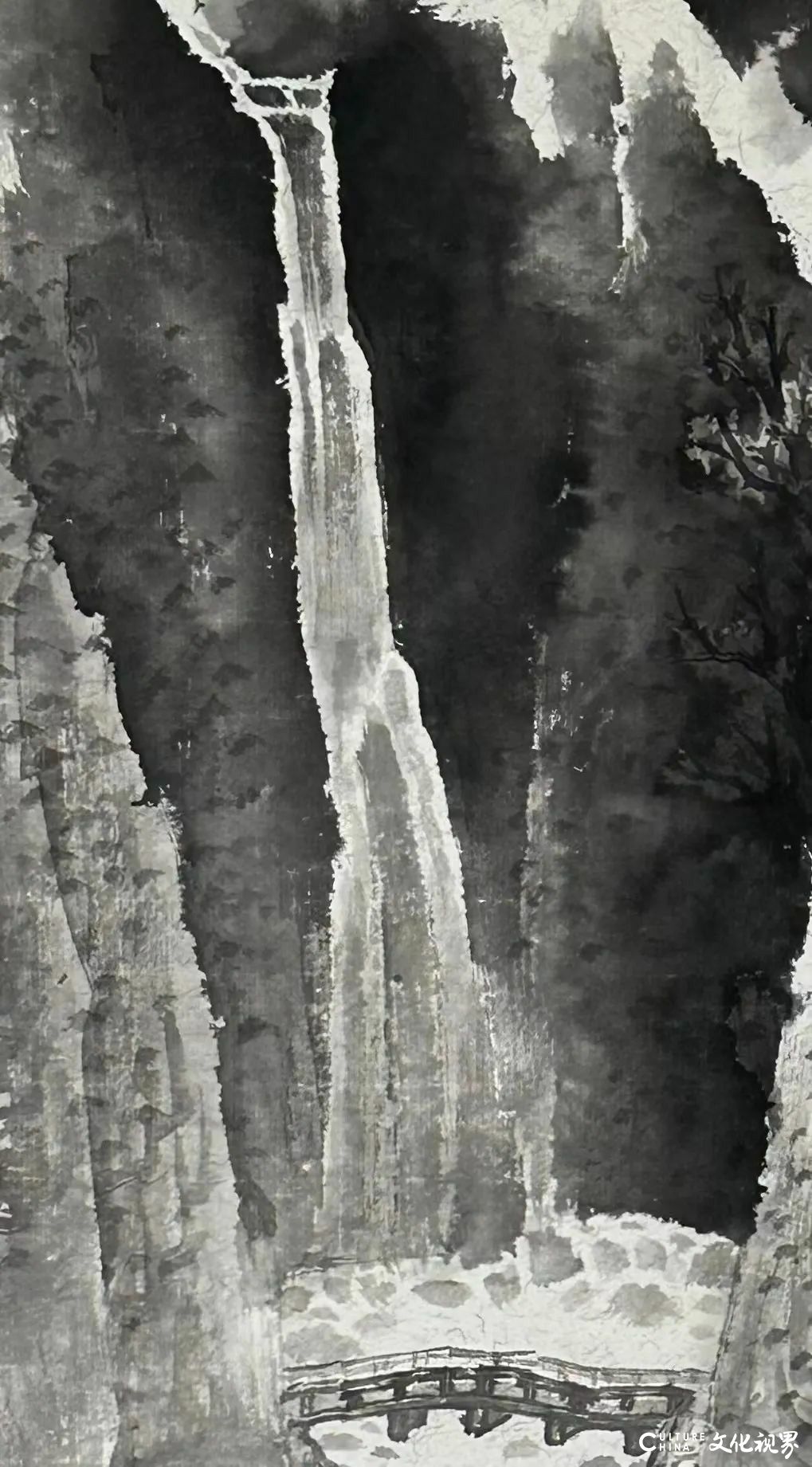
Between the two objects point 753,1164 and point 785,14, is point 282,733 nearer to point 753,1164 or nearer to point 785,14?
point 753,1164

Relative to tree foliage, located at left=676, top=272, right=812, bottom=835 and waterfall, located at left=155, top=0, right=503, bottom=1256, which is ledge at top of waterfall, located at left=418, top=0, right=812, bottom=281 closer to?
tree foliage, located at left=676, top=272, right=812, bottom=835

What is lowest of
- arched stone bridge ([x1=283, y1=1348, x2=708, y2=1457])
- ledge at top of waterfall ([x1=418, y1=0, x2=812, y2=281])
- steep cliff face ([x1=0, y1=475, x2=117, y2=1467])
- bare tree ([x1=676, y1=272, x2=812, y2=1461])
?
arched stone bridge ([x1=283, y1=1348, x2=708, y2=1457])

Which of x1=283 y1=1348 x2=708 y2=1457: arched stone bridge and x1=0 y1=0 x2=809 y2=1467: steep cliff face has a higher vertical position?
x1=0 y1=0 x2=809 y2=1467: steep cliff face

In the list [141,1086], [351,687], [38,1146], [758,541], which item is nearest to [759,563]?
[758,541]

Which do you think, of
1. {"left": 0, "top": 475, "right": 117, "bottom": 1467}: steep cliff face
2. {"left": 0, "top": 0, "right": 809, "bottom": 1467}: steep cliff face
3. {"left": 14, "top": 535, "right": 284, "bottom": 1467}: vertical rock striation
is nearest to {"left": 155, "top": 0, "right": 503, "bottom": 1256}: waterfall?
{"left": 0, "top": 0, "right": 809, "bottom": 1467}: steep cliff face

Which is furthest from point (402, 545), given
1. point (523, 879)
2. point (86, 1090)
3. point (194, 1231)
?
point (194, 1231)

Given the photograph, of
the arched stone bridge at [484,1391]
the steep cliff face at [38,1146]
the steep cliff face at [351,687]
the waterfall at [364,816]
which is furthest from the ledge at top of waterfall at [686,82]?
the arched stone bridge at [484,1391]

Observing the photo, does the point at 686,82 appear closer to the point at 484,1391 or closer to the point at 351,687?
the point at 351,687
